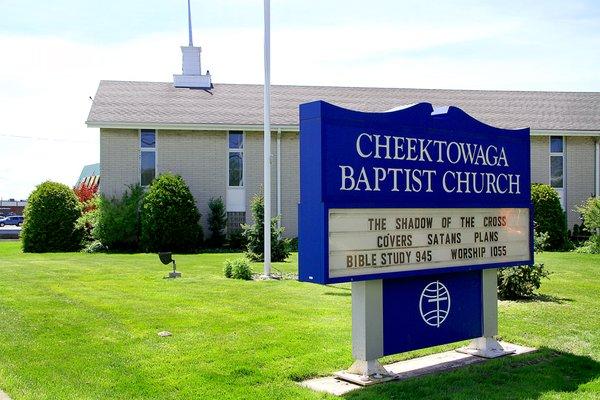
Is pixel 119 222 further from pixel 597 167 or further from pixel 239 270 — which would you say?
pixel 597 167

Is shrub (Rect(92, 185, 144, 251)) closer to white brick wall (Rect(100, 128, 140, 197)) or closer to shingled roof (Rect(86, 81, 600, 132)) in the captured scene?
white brick wall (Rect(100, 128, 140, 197))

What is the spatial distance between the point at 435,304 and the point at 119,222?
20396 mm

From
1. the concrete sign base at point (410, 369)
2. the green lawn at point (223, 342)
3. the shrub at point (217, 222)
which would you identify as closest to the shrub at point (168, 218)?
the shrub at point (217, 222)

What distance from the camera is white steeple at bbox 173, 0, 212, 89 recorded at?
33562mm

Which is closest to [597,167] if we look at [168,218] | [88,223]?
[168,218]

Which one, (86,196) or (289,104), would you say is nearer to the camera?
(86,196)

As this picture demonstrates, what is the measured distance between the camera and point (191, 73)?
3381 centimetres

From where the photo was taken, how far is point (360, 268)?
7.44 metres

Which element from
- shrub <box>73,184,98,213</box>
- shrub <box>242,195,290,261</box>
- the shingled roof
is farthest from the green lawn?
shrub <box>73,184,98,213</box>

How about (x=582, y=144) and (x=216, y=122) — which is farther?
(x=582, y=144)

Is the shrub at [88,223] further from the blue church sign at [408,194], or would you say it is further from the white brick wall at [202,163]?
the blue church sign at [408,194]

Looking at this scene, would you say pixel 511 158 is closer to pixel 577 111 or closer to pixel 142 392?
pixel 142 392

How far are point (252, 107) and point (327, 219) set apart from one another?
24501 millimetres

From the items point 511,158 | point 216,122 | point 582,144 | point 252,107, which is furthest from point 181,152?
point 511,158
